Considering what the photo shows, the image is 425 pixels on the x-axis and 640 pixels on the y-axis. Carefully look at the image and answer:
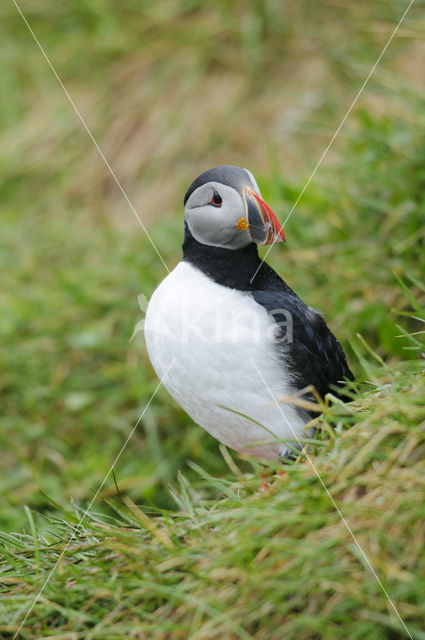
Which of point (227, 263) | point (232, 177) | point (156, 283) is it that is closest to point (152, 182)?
point (156, 283)

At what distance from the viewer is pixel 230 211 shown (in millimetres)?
2229

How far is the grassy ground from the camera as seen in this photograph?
174cm

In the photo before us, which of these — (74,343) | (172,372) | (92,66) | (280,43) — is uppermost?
(92,66)

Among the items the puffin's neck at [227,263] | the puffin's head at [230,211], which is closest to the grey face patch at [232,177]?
the puffin's head at [230,211]

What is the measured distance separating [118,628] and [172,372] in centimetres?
83

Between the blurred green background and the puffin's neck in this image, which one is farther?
the blurred green background

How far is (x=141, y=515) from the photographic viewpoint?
206cm

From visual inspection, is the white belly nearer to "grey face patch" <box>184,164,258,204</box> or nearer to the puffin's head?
the puffin's head

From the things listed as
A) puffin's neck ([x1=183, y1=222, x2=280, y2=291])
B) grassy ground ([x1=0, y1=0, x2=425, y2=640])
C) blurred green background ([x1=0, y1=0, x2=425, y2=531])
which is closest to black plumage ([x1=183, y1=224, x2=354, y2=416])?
puffin's neck ([x1=183, y1=222, x2=280, y2=291])

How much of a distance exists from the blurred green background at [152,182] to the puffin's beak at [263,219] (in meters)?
1.18

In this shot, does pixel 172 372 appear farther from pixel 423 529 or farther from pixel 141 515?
pixel 423 529

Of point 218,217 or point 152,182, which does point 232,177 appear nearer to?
point 218,217

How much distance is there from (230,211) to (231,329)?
0.37 metres

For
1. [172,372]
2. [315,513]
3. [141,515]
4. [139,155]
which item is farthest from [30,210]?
[315,513]
